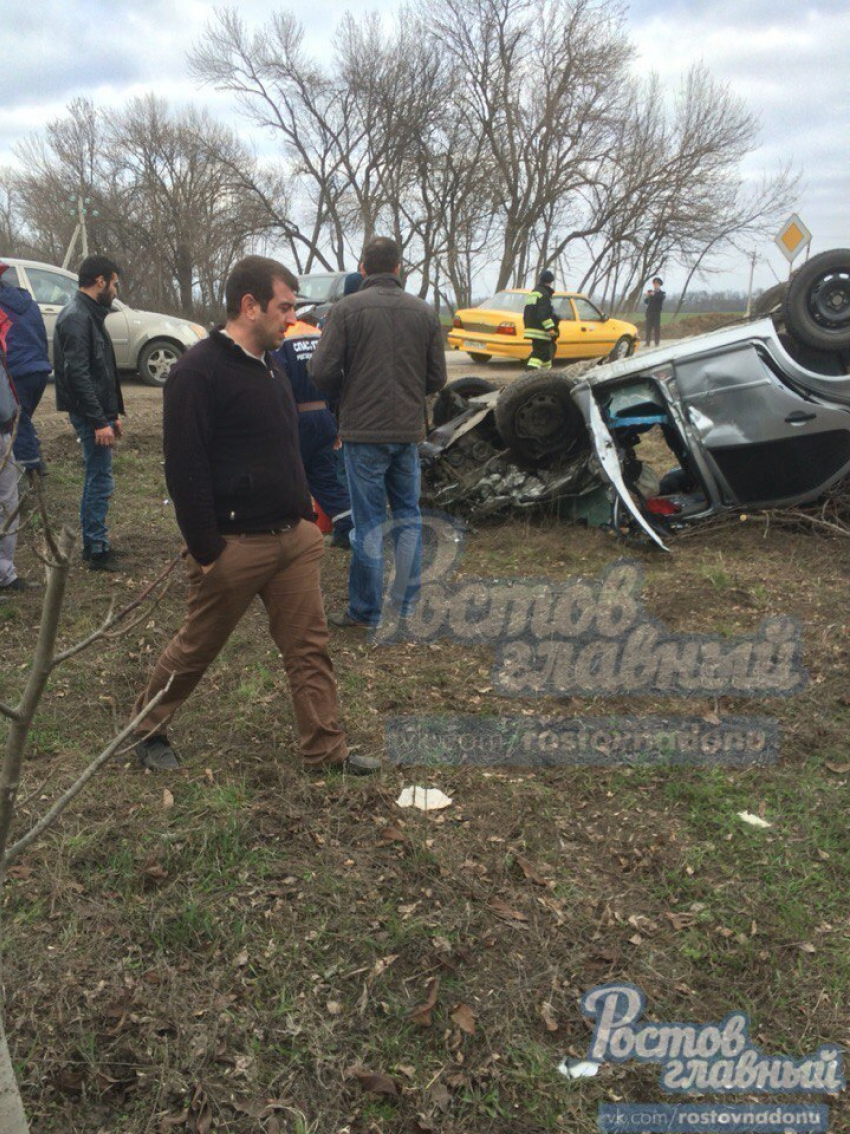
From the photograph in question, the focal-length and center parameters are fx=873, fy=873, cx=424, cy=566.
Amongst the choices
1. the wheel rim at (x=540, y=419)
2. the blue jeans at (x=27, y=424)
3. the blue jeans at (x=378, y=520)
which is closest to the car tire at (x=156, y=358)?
the blue jeans at (x=27, y=424)

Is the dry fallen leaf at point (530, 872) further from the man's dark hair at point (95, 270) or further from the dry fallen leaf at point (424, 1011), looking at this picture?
the man's dark hair at point (95, 270)

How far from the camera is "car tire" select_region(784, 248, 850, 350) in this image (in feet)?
19.0

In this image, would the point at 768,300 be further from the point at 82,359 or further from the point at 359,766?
the point at 359,766

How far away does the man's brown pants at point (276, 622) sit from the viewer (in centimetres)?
308

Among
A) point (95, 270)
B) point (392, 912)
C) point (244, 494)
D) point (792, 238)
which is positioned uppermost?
point (792, 238)

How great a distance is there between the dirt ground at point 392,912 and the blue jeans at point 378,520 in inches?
23.5

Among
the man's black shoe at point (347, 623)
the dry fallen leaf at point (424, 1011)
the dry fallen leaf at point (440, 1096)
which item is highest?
the man's black shoe at point (347, 623)

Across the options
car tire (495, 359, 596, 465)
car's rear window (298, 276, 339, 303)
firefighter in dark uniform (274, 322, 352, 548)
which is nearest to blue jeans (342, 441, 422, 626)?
firefighter in dark uniform (274, 322, 352, 548)

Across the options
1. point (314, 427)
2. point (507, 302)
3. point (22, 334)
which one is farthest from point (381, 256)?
point (507, 302)

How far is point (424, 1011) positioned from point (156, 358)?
11.1 meters

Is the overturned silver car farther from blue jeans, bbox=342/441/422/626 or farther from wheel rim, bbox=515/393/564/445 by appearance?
blue jeans, bbox=342/441/422/626

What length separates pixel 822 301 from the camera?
582cm

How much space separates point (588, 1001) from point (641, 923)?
36 cm

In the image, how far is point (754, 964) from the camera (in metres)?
2.57
